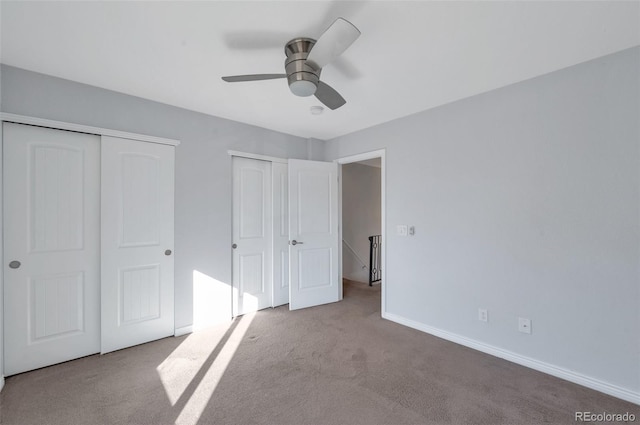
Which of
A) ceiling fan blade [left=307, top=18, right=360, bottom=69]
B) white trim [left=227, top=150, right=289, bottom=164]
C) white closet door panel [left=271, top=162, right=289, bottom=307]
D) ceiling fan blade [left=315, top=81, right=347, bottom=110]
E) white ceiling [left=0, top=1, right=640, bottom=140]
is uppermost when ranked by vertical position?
white ceiling [left=0, top=1, right=640, bottom=140]

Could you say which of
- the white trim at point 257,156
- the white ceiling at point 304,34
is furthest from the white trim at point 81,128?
the white trim at point 257,156

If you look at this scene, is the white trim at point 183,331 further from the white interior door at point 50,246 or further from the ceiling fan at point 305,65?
the ceiling fan at point 305,65

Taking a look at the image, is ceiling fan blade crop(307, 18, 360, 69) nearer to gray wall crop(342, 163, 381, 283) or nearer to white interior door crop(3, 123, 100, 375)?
white interior door crop(3, 123, 100, 375)

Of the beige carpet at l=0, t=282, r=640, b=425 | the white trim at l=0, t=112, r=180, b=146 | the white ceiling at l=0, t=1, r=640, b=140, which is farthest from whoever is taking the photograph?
the white trim at l=0, t=112, r=180, b=146

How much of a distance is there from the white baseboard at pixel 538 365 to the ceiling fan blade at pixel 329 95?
2521 mm

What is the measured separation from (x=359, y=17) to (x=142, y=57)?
1599 mm

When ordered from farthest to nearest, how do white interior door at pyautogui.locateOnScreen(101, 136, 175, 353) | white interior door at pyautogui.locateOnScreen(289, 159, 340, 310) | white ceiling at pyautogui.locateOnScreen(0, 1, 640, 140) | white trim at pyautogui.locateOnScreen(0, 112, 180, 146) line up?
white interior door at pyautogui.locateOnScreen(289, 159, 340, 310)
white interior door at pyautogui.locateOnScreen(101, 136, 175, 353)
white trim at pyautogui.locateOnScreen(0, 112, 180, 146)
white ceiling at pyautogui.locateOnScreen(0, 1, 640, 140)

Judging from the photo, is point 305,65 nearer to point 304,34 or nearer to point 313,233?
point 304,34

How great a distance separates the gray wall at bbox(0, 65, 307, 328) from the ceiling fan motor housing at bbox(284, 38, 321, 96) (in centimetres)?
131

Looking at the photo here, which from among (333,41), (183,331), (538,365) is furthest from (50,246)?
(538,365)

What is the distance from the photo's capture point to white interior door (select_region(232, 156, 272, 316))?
11.2ft

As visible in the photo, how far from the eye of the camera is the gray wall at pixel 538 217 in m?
1.93

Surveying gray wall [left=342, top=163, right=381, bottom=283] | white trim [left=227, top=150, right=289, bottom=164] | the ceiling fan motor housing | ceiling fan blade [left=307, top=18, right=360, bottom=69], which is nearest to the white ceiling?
the ceiling fan motor housing

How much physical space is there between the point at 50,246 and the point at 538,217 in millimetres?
4090
